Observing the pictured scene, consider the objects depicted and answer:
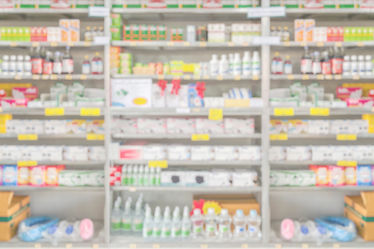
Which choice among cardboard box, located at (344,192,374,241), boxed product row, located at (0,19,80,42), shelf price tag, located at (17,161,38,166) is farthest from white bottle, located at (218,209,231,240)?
boxed product row, located at (0,19,80,42)

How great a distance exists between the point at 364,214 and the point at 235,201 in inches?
61.9

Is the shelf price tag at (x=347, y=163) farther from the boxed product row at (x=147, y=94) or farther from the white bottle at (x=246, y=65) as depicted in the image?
the white bottle at (x=246, y=65)

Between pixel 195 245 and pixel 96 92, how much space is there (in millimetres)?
2396

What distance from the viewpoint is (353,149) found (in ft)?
15.9

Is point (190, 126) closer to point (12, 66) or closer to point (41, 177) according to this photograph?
point (41, 177)

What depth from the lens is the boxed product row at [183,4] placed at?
4.76 m

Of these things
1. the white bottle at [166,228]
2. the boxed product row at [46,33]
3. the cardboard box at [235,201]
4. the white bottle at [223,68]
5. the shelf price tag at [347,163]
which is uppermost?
the boxed product row at [46,33]

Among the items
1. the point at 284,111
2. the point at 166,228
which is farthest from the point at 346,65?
the point at 166,228

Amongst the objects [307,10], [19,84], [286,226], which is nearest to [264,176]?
[286,226]

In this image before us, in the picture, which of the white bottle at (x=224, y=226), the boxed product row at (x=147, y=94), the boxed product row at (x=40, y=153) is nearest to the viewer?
the white bottle at (x=224, y=226)

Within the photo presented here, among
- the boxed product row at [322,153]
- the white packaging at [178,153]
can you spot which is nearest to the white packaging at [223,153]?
the white packaging at [178,153]

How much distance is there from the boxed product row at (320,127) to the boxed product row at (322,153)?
0.20 metres

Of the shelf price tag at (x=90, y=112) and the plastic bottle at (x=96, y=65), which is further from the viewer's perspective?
the plastic bottle at (x=96, y=65)

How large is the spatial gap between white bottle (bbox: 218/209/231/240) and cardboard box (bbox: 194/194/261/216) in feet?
0.90
